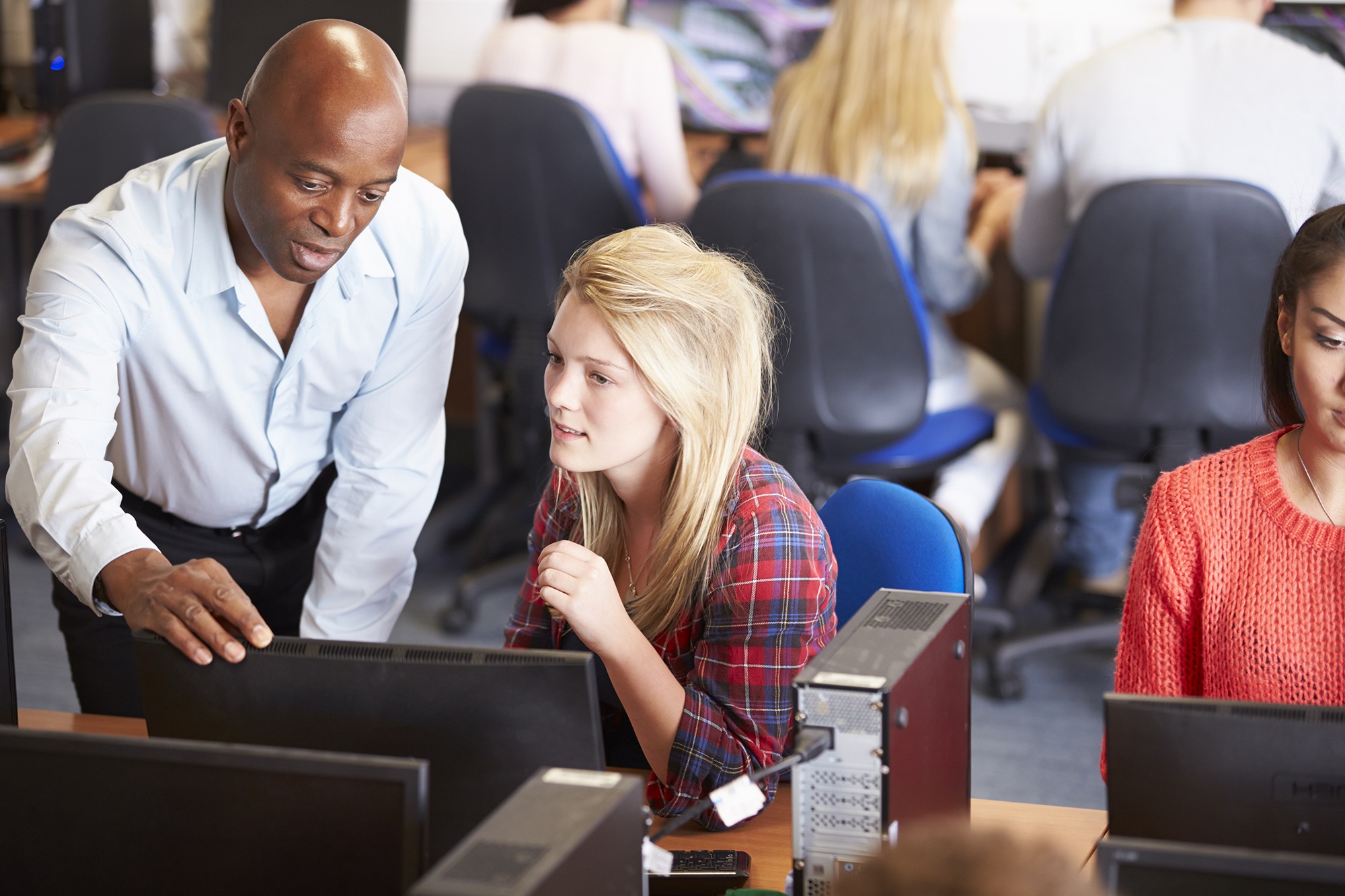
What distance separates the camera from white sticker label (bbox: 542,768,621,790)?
2.62ft

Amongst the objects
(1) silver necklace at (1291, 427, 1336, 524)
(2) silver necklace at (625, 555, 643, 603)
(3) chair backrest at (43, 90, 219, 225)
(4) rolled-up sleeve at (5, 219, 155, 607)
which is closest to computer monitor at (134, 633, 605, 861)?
(4) rolled-up sleeve at (5, 219, 155, 607)

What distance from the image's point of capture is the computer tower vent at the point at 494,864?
695 millimetres

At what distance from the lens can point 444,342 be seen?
5.30 ft

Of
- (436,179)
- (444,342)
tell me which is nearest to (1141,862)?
(444,342)

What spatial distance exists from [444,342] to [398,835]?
91cm

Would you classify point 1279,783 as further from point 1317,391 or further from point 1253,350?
point 1253,350

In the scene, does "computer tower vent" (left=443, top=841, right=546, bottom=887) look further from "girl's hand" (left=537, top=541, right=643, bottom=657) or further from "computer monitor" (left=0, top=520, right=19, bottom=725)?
"computer monitor" (left=0, top=520, right=19, bottom=725)

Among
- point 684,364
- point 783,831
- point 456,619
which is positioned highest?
point 684,364

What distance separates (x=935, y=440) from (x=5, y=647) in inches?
66.8

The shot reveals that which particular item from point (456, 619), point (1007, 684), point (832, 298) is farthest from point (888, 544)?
point (456, 619)

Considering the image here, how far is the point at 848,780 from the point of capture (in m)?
0.88

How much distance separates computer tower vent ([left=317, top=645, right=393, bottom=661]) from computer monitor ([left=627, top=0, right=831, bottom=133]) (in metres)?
2.39

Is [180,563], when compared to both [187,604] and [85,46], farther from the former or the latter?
[85,46]

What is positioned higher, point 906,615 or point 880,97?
point 880,97
